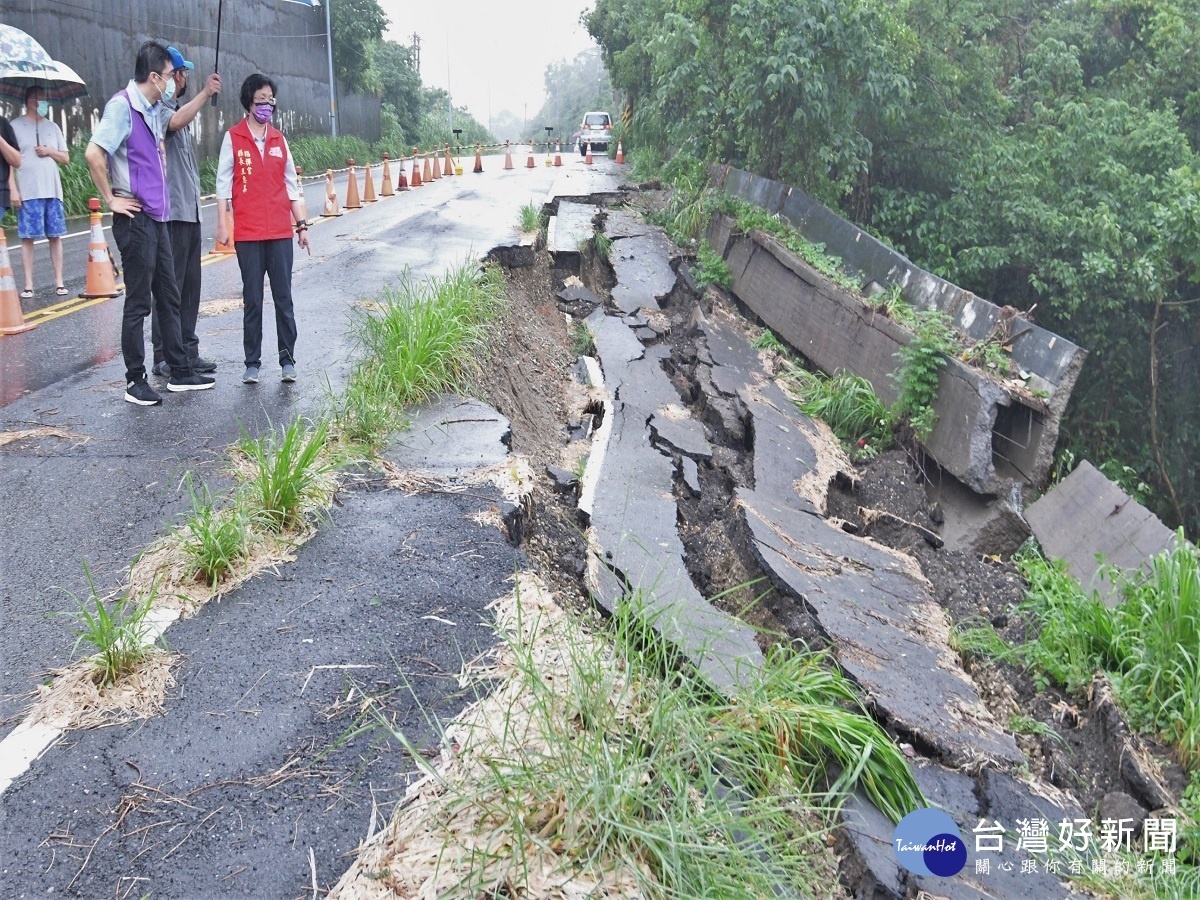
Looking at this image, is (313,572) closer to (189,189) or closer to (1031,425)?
(189,189)

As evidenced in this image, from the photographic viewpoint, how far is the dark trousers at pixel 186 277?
5844mm

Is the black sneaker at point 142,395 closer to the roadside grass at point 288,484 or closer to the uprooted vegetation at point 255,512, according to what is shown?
Result: the uprooted vegetation at point 255,512

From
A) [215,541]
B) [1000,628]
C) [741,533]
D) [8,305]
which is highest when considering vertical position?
[8,305]

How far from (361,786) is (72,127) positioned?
17810mm

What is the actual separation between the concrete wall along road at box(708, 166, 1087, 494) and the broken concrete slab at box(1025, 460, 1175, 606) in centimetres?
37

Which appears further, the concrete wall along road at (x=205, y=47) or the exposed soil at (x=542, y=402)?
the concrete wall along road at (x=205, y=47)

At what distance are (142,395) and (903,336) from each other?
5.50 m

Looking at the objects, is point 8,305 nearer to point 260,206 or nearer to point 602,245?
point 260,206

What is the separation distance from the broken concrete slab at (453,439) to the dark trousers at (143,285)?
1.52 m

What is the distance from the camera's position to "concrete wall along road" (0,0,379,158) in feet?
56.2

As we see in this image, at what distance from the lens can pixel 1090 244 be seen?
1149 cm

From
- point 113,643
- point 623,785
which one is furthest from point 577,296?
point 623,785

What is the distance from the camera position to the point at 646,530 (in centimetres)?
530

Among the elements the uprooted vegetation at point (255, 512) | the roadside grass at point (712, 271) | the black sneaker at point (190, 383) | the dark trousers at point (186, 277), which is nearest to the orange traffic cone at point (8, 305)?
the dark trousers at point (186, 277)
